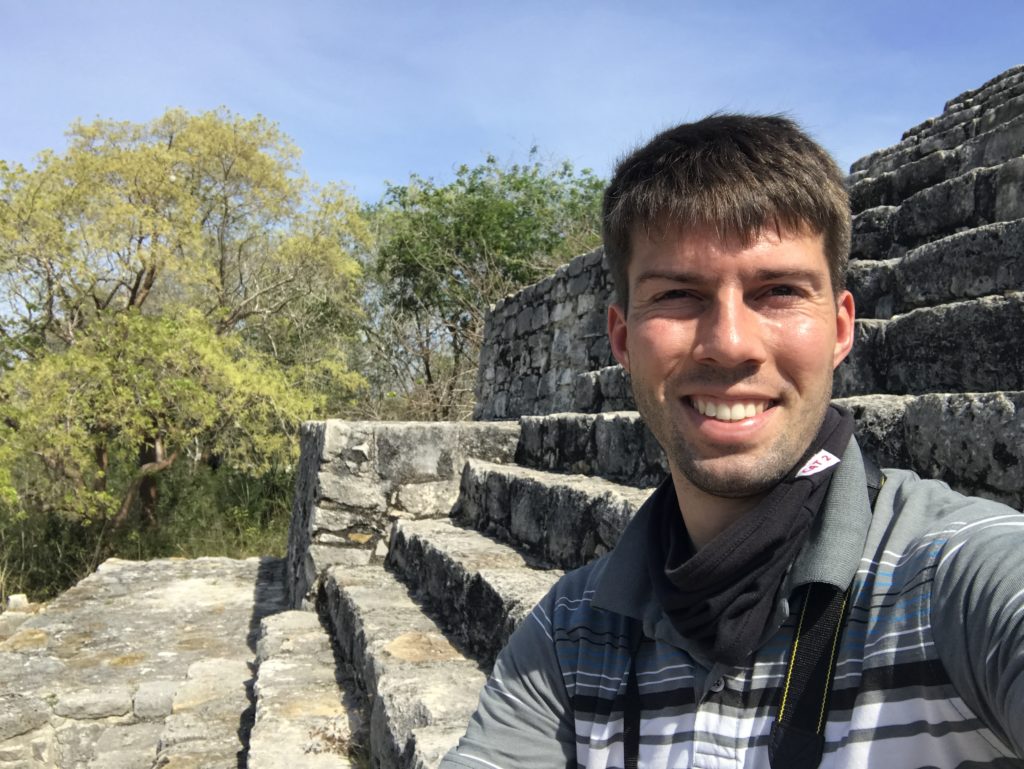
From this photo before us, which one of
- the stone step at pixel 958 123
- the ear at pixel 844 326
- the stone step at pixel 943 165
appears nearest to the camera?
the ear at pixel 844 326

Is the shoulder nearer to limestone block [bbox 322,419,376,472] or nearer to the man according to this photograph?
the man

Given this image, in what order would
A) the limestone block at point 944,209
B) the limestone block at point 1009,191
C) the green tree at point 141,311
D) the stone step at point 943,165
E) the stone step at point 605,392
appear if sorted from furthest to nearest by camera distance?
the green tree at point 141,311 → the stone step at point 605,392 → the stone step at point 943,165 → the limestone block at point 944,209 → the limestone block at point 1009,191

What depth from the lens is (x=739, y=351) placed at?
1098 millimetres

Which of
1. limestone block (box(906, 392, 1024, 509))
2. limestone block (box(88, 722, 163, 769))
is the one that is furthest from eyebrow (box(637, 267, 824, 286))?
limestone block (box(88, 722, 163, 769))

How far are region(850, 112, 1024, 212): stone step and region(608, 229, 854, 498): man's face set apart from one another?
316 cm

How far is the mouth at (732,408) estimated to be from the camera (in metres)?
1.10

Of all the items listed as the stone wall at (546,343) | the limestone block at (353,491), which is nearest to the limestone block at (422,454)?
the limestone block at (353,491)

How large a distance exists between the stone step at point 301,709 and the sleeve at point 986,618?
7.40 ft

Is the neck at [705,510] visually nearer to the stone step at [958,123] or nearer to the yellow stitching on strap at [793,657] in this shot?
the yellow stitching on strap at [793,657]

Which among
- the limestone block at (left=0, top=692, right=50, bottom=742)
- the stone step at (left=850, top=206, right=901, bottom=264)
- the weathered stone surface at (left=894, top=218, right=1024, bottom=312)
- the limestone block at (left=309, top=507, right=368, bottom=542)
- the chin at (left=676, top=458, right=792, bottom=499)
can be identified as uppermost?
the stone step at (left=850, top=206, right=901, bottom=264)

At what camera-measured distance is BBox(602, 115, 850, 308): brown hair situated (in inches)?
44.4

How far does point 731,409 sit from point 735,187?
0.29 meters

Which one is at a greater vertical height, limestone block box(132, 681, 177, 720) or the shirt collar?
the shirt collar

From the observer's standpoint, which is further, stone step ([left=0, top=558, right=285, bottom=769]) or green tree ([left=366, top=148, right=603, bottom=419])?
green tree ([left=366, top=148, right=603, bottom=419])
